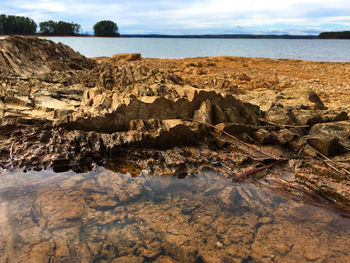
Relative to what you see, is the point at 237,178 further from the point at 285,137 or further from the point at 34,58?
the point at 34,58

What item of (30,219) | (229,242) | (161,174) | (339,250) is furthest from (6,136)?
(339,250)

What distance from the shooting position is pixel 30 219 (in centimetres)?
293

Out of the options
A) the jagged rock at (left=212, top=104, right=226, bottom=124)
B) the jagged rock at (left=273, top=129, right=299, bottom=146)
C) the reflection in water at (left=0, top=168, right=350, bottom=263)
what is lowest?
the reflection in water at (left=0, top=168, right=350, bottom=263)

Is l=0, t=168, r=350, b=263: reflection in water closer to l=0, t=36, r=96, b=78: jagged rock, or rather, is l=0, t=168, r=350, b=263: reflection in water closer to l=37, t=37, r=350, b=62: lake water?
l=0, t=36, r=96, b=78: jagged rock

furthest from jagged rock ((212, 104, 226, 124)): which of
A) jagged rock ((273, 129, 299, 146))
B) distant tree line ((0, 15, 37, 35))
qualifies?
distant tree line ((0, 15, 37, 35))

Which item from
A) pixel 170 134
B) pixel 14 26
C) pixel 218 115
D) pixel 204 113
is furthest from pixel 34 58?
pixel 14 26

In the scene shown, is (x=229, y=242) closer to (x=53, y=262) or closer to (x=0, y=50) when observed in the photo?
(x=53, y=262)

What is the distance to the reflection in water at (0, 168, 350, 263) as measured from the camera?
253cm

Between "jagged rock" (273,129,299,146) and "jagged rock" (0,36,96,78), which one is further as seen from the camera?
"jagged rock" (0,36,96,78)

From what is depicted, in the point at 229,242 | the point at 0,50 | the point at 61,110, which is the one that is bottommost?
the point at 229,242

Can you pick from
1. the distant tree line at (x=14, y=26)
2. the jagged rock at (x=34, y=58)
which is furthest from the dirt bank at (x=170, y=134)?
the distant tree line at (x=14, y=26)

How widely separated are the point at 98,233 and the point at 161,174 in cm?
141

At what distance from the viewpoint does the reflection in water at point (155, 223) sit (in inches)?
99.6

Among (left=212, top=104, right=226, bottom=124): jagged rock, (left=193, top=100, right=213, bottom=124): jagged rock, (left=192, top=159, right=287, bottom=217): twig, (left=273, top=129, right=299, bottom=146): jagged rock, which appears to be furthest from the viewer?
(left=212, top=104, right=226, bottom=124): jagged rock
